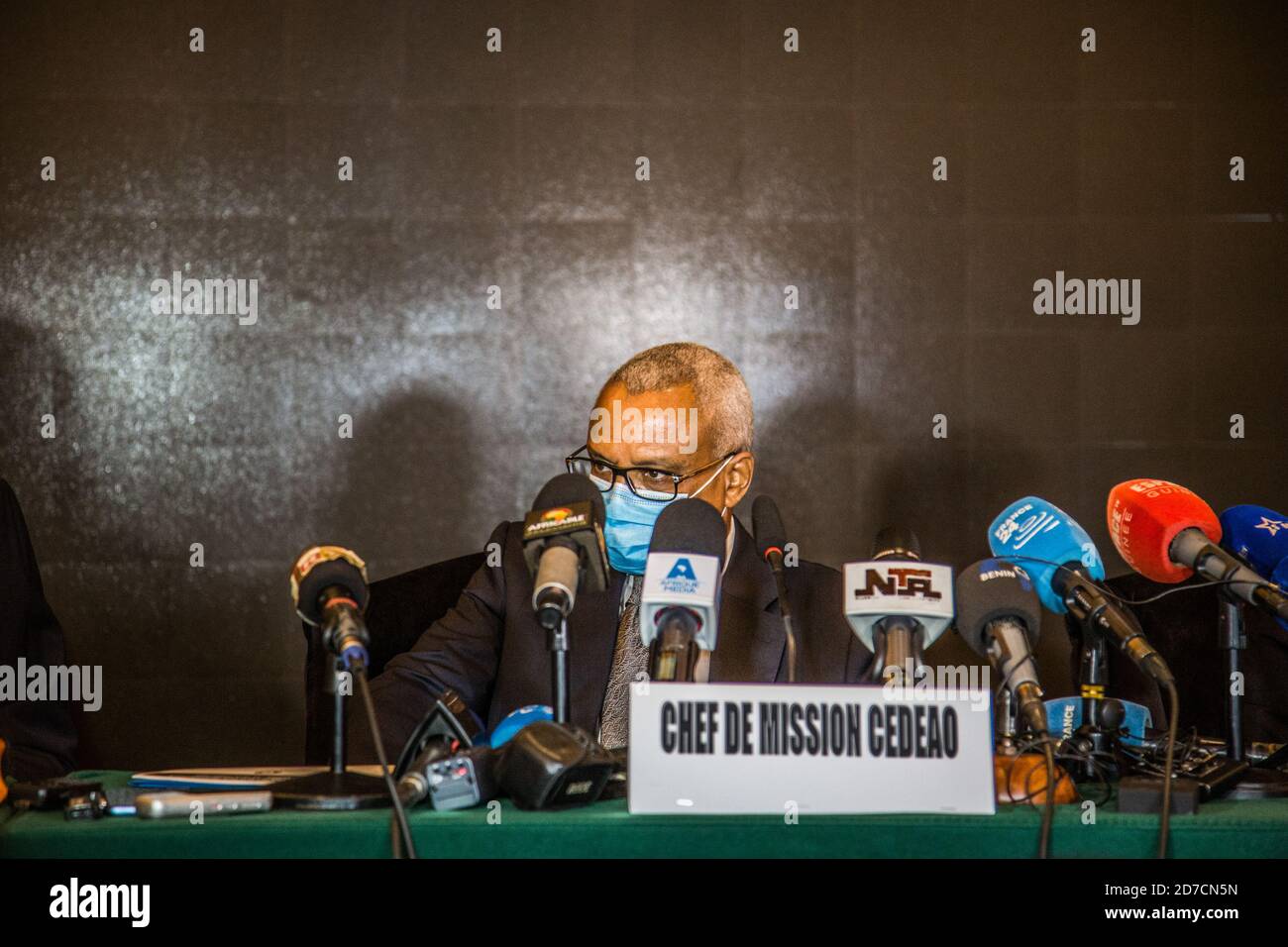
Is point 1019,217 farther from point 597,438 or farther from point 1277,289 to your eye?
point 597,438

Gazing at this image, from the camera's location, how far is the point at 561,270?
12.3 ft

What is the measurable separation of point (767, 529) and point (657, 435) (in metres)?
0.62

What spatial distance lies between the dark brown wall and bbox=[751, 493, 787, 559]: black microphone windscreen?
183 cm

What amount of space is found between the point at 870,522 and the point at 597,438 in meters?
1.49

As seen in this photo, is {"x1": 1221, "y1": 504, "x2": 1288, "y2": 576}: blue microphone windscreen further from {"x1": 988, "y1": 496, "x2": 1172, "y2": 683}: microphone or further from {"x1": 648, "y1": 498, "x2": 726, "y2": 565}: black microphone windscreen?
{"x1": 648, "y1": 498, "x2": 726, "y2": 565}: black microphone windscreen

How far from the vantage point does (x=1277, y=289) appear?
3748 mm

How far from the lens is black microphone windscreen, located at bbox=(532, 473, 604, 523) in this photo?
5.66ft

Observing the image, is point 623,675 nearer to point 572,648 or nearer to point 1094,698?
point 572,648

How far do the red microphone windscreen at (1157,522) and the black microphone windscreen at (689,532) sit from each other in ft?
2.24

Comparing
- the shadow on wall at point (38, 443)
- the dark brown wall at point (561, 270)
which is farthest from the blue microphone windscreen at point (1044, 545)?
the shadow on wall at point (38, 443)

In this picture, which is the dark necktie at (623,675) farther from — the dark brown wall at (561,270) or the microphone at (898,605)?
the dark brown wall at (561,270)

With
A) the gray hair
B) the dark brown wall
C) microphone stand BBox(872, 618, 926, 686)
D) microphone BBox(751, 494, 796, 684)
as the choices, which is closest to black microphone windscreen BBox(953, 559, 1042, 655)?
microphone stand BBox(872, 618, 926, 686)

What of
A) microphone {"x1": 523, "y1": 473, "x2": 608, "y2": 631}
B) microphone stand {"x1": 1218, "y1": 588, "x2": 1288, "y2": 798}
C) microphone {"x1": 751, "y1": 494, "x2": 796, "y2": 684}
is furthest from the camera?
microphone {"x1": 751, "y1": 494, "x2": 796, "y2": 684}
